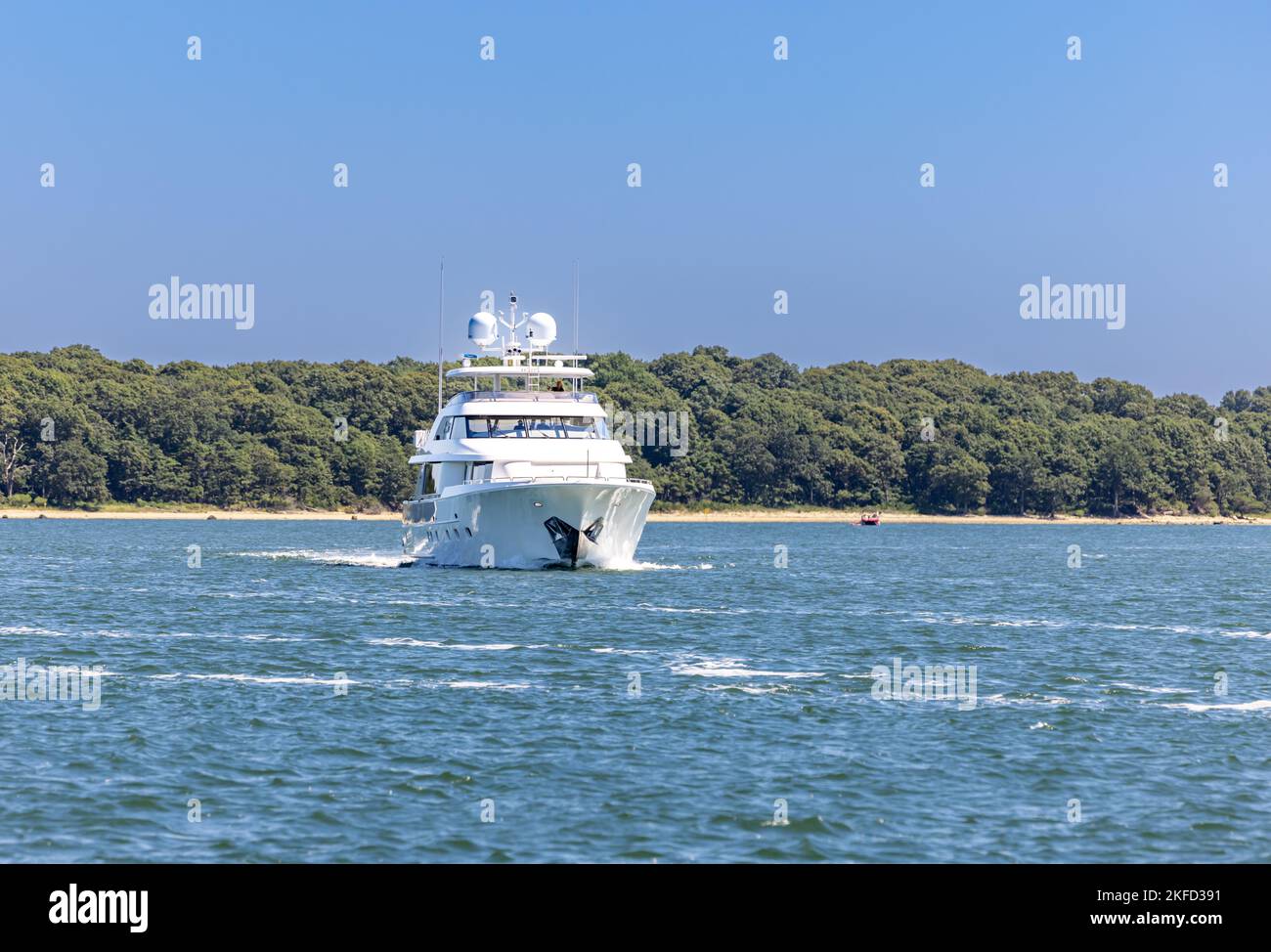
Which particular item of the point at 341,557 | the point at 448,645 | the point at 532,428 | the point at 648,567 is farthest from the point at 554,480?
the point at 341,557

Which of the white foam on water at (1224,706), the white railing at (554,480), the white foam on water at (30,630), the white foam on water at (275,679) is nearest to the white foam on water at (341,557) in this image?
the white railing at (554,480)

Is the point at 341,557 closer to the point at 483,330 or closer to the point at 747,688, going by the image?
the point at 483,330

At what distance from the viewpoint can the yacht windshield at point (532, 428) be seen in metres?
68.8

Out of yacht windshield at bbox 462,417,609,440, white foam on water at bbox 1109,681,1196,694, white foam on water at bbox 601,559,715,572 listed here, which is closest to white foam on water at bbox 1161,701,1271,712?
white foam on water at bbox 1109,681,1196,694

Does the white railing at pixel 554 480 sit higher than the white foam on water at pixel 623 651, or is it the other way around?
the white railing at pixel 554 480

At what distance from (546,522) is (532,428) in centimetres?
627

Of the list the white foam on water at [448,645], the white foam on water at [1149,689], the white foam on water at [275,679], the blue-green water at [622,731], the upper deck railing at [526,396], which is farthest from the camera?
the upper deck railing at [526,396]

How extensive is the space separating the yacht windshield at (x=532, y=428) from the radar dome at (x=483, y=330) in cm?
880

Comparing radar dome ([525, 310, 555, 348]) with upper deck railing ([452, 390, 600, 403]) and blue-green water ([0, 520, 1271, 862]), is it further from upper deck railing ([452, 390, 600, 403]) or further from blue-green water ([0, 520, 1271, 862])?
blue-green water ([0, 520, 1271, 862])

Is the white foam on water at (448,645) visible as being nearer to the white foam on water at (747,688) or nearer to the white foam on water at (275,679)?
the white foam on water at (275,679)

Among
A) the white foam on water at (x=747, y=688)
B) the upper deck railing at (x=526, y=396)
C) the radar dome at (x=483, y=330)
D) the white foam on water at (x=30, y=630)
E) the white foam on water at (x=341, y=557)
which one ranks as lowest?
the white foam on water at (x=747, y=688)

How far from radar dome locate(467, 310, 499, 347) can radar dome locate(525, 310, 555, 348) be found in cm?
197

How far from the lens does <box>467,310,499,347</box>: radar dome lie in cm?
7831
